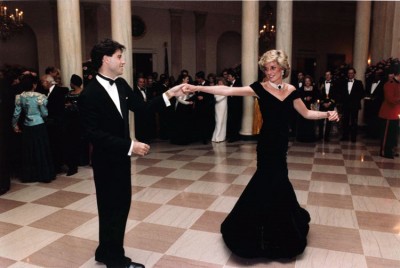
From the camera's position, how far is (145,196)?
4988mm

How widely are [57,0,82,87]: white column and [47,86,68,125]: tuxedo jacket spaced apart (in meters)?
1.02

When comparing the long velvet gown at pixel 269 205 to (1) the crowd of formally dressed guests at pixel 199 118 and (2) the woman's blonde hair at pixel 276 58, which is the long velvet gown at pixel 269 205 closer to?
(2) the woman's blonde hair at pixel 276 58

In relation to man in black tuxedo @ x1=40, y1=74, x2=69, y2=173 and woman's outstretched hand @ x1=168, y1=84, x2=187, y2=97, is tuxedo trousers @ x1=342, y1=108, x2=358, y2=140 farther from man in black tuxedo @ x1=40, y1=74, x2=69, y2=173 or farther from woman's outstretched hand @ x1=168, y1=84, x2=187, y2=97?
woman's outstretched hand @ x1=168, y1=84, x2=187, y2=97

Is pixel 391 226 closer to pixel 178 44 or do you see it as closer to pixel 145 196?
pixel 145 196

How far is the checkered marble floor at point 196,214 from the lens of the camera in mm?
3279

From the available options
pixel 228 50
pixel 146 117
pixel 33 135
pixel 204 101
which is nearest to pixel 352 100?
pixel 204 101

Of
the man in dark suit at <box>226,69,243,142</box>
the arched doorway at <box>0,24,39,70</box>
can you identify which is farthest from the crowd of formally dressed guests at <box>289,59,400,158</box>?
the arched doorway at <box>0,24,39,70</box>

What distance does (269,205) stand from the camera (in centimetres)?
324

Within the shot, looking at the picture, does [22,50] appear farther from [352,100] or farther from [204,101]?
[352,100]

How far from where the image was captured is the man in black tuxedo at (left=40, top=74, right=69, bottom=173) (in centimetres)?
601

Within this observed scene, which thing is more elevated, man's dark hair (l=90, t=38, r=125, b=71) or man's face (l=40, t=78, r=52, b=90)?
man's dark hair (l=90, t=38, r=125, b=71)

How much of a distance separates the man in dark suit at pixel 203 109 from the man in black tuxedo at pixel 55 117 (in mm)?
3526

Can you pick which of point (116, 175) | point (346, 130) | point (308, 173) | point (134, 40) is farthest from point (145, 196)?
point (134, 40)

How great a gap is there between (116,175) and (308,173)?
412 centimetres
